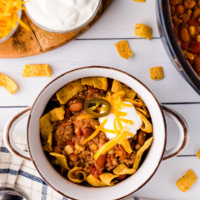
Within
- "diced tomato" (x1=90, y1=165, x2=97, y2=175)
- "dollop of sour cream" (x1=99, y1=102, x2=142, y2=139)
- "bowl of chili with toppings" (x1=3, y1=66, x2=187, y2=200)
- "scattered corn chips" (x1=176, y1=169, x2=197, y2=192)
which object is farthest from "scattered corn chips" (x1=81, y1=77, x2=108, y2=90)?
"scattered corn chips" (x1=176, y1=169, x2=197, y2=192)

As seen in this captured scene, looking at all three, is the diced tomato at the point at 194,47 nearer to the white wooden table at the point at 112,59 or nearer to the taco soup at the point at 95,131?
the white wooden table at the point at 112,59

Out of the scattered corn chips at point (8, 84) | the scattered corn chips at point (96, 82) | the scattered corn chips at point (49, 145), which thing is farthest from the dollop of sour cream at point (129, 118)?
the scattered corn chips at point (8, 84)

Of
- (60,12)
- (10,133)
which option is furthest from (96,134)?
(60,12)

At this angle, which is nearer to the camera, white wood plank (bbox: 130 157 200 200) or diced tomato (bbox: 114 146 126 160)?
diced tomato (bbox: 114 146 126 160)

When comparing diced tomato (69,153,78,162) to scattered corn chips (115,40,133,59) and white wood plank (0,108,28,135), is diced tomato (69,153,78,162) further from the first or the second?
scattered corn chips (115,40,133,59)

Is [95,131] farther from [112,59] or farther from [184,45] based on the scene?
[184,45]

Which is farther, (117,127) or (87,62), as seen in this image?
(87,62)
